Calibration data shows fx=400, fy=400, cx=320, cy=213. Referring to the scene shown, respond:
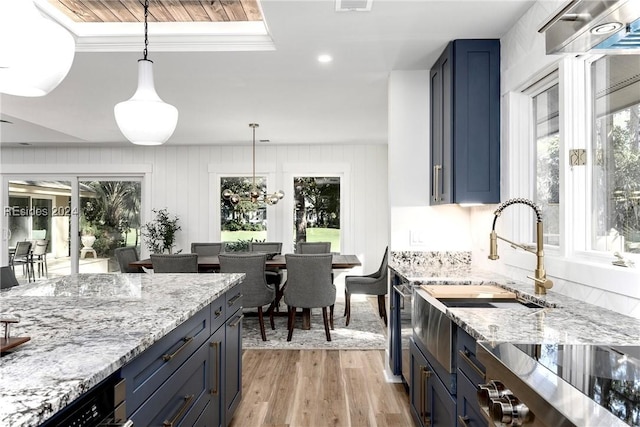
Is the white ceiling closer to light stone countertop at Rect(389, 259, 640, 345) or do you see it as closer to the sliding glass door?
the sliding glass door

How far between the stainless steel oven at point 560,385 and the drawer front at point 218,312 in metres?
1.28

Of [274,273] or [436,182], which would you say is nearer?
[436,182]

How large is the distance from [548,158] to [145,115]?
7.19ft

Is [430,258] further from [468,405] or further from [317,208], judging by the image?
[317,208]

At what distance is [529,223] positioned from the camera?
8.16ft

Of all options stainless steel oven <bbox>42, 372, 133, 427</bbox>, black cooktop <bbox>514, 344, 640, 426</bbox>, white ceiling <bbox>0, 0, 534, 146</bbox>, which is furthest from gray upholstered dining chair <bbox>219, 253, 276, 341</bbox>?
black cooktop <bbox>514, 344, 640, 426</bbox>

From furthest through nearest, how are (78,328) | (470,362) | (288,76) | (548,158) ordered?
(288,76) → (548,158) → (470,362) → (78,328)

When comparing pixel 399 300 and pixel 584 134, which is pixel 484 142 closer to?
pixel 584 134

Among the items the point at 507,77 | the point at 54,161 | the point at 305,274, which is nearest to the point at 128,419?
the point at 507,77

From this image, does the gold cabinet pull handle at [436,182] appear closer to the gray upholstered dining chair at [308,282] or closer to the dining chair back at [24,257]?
the gray upholstered dining chair at [308,282]

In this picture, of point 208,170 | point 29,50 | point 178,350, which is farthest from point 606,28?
point 208,170

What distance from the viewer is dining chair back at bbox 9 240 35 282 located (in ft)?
21.8

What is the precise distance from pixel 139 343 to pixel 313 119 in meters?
4.20

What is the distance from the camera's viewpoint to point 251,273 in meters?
4.09
